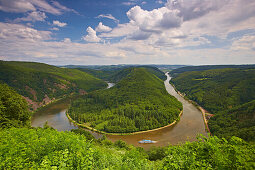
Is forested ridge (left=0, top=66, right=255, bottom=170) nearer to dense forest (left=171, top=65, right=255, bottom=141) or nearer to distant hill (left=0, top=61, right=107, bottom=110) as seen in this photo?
dense forest (left=171, top=65, right=255, bottom=141)

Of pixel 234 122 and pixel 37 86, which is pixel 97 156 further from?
pixel 37 86

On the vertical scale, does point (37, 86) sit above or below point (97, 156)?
below

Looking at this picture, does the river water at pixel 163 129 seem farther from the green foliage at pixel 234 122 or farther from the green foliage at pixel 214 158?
the green foliage at pixel 214 158

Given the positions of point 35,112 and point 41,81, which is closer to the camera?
point 35,112

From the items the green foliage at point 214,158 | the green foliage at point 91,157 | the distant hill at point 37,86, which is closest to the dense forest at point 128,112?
the distant hill at point 37,86

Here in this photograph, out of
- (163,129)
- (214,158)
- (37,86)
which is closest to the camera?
(214,158)

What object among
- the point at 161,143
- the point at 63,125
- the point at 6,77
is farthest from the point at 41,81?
the point at 161,143

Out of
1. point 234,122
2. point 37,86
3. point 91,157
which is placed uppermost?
point 91,157

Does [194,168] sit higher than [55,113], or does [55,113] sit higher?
[194,168]

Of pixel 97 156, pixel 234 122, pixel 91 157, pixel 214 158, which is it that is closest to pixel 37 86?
pixel 97 156

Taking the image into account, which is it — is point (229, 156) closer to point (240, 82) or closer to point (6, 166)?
point (6, 166)

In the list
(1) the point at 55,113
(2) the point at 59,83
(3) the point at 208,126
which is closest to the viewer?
(3) the point at 208,126
